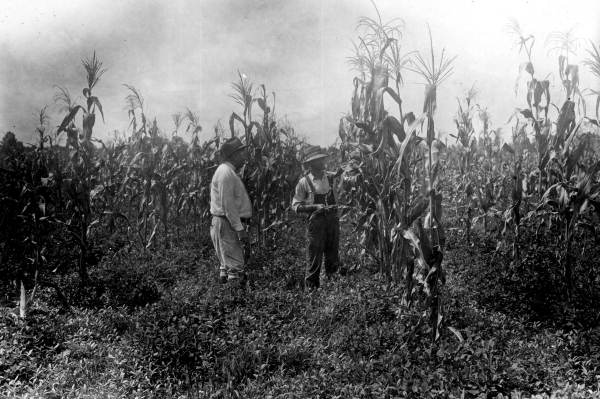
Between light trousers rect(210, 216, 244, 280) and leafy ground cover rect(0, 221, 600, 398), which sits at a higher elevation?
light trousers rect(210, 216, 244, 280)

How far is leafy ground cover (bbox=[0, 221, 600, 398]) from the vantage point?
3221 mm

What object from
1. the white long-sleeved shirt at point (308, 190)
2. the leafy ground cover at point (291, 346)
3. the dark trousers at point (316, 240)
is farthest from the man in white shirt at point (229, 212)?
the dark trousers at point (316, 240)

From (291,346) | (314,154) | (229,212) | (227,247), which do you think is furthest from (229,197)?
(291,346)

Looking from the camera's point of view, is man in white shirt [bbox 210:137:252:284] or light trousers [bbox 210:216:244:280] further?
light trousers [bbox 210:216:244:280]

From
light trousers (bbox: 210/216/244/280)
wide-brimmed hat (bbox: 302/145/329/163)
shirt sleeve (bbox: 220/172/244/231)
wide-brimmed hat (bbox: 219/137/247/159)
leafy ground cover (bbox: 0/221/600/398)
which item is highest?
wide-brimmed hat (bbox: 219/137/247/159)

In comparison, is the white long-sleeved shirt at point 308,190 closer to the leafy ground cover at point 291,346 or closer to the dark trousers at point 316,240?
the dark trousers at point 316,240

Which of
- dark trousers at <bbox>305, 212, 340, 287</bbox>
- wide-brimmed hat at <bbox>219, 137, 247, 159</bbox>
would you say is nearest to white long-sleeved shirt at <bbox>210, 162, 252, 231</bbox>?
wide-brimmed hat at <bbox>219, 137, 247, 159</bbox>

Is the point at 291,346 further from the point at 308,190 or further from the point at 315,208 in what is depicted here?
the point at 308,190

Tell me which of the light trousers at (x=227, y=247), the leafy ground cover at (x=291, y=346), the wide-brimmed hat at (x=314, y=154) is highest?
the wide-brimmed hat at (x=314, y=154)

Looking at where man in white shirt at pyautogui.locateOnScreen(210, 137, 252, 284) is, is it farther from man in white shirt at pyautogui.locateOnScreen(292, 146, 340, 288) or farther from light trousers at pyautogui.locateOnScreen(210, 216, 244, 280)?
man in white shirt at pyautogui.locateOnScreen(292, 146, 340, 288)

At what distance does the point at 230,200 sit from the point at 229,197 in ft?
0.14

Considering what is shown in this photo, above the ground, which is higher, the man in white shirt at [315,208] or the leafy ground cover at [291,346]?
the man in white shirt at [315,208]

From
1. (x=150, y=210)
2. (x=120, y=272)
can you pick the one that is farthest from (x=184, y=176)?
(x=120, y=272)

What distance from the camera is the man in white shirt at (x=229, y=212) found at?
6.01 meters
